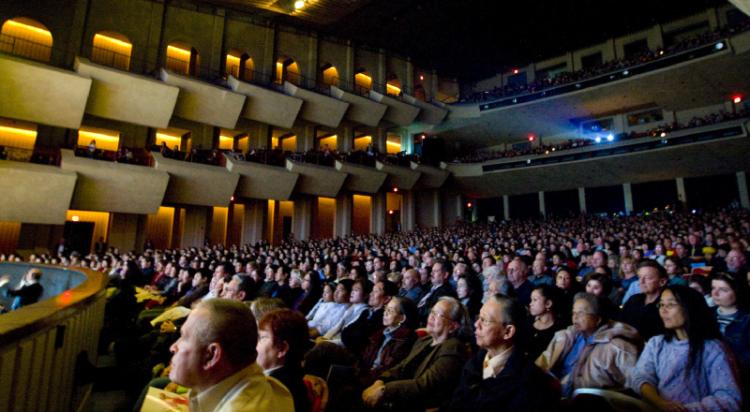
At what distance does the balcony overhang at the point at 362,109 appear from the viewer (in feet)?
59.0

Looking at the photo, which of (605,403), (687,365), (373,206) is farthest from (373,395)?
(373,206)

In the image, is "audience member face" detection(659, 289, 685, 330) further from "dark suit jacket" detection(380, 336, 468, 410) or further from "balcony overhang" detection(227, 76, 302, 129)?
"balcony overhang" detection(227, 76, 302, 129)

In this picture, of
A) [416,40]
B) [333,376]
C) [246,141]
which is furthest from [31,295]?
[416,40]

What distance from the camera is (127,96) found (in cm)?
1288

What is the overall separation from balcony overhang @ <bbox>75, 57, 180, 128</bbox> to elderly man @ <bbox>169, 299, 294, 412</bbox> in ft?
46.9

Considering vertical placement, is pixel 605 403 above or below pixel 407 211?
below

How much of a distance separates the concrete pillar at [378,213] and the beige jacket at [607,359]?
59.8ft

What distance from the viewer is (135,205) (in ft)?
43.5

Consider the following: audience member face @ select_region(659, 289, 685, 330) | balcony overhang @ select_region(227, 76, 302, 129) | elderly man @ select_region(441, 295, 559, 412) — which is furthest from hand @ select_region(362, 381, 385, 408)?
balcony overhang @ select_region(227, 76, 302, 129)

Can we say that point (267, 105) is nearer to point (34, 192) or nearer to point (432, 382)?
point (34, 192)

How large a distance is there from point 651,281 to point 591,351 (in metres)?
1.19

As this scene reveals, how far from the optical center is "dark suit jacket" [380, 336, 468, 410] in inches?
83.9

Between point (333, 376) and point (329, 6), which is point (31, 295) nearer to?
point (333, 376)

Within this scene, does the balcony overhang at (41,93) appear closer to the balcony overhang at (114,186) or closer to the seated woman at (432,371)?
the balcony overhang at (114,186)
